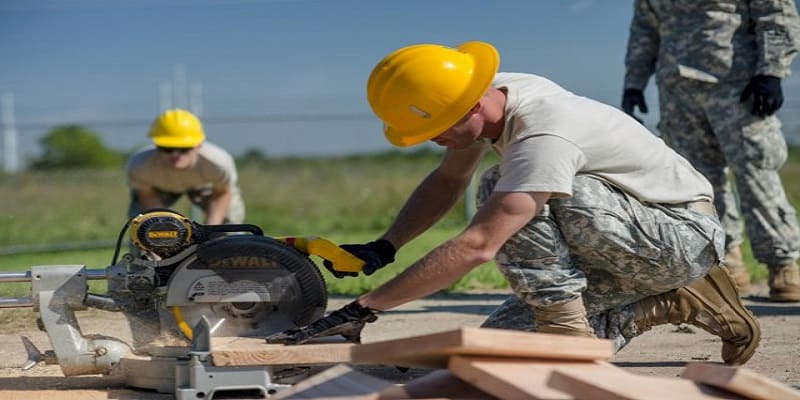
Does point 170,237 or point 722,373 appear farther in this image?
point 170,237

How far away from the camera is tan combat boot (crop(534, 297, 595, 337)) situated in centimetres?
405

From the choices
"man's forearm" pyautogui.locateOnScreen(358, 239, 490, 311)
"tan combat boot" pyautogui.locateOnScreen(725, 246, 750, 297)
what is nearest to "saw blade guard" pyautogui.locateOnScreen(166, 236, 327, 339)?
"man's forearm" pyautogui.locateOnScreen(358, 239, 490, 311)

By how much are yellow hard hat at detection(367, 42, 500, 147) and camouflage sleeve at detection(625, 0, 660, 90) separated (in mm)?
3239

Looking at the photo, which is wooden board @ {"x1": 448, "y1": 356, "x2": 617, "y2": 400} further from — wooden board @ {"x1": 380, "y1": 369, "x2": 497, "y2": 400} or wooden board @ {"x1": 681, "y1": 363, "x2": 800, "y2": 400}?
wooden board @ {"x1": 681, "y1": 363, "x2": 800, "y2": 400}

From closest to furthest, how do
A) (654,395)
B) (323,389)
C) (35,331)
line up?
(654,395) → (323,389) → (35,331)

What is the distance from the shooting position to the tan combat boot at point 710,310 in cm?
436

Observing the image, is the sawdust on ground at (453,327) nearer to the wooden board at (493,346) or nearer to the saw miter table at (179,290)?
the saw miter table at (179,290)

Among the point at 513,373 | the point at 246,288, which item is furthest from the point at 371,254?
the point at 513,373

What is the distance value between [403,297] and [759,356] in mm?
1797

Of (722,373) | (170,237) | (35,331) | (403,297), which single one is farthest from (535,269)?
(35,331)

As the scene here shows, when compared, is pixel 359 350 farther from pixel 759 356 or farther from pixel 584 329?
pixel 759 356

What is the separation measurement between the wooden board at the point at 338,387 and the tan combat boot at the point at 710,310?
52.4 inches

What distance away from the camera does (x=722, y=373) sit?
323 cm

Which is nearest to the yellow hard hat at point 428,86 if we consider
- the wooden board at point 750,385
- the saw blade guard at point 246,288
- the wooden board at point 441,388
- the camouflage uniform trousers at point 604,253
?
the camouflage uniform trousers at point 604,253
